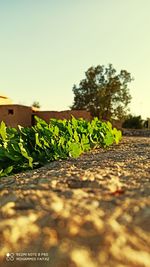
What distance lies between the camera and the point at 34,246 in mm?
1481

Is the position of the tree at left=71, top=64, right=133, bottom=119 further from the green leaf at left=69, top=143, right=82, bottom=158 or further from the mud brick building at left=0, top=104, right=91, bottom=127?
the green leaf at left=69, top=143, right=82, bottom=158

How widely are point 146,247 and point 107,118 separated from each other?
33.6 meters

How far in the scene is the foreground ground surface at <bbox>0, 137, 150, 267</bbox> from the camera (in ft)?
4.66

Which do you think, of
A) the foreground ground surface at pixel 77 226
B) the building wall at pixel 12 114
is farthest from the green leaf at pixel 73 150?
the building wall at pixel 12 114

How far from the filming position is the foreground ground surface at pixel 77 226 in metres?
1.42

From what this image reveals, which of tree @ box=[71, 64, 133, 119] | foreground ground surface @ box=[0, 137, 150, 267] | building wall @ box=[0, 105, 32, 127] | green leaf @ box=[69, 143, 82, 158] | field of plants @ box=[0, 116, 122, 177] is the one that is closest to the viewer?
foreground ground surface @ box=[0, 137, 150, 267]

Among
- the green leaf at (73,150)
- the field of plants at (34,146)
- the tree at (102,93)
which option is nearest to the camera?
the field of plants at (34,146)

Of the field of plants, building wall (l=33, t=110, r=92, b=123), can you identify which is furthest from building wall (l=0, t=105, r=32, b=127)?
the field of plants

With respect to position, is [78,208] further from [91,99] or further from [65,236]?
[91,99]

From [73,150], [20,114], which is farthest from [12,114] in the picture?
[73,150]

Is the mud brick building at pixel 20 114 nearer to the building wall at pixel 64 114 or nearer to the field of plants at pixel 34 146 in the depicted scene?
the building wall at pixel 64 114

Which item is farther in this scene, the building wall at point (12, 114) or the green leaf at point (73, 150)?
the building wall at point (12, 114)

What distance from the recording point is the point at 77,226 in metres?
1.57

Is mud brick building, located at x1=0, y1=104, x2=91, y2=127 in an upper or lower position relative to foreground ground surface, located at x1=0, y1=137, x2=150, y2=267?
upper
